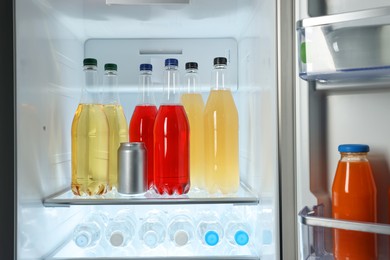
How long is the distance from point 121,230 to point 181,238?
0.20m

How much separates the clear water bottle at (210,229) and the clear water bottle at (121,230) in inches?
8.5

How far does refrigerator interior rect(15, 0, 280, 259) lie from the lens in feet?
3.38

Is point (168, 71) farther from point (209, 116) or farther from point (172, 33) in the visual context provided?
point (172, 33)

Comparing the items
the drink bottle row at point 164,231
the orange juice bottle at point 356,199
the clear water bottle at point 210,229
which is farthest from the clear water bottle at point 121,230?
the orange juice bottle at point 356,199

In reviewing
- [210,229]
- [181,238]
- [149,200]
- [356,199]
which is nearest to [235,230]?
[210,229]

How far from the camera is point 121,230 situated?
1.23 metres

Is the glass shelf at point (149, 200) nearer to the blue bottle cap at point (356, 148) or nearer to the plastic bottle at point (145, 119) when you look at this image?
the plastic bottle at point (145, 119)

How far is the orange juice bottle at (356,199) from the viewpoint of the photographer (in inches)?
31.0

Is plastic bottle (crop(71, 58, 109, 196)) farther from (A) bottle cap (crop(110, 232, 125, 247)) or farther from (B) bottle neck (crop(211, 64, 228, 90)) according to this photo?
(B) bottle neck (crop(211, 64, 228, 90))

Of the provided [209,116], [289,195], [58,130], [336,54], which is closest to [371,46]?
[336,54]

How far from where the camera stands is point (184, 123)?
1.24 m

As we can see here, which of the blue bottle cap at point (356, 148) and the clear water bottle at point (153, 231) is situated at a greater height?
the blue bottle cap at point (356, 148)
